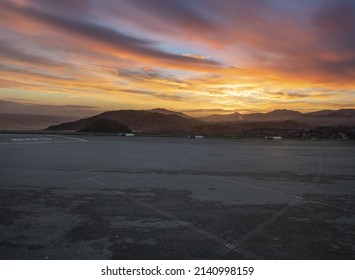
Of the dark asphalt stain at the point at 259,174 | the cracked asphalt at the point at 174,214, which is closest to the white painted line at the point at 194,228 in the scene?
the cracked asphalt at the point at 174,214

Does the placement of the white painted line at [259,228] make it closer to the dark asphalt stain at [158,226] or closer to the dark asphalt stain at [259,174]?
the dark asphalt stain at [158,226]

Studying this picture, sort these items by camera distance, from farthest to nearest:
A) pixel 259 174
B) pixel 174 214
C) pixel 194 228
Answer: pixel 259 174, pixel 174 214, pixel 194 228

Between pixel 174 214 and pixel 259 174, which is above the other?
pixel 259 174

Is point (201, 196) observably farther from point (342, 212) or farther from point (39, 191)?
point (39, 191)

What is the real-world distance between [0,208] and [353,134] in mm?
37590

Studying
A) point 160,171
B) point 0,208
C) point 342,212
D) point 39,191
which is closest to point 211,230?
point 342,212

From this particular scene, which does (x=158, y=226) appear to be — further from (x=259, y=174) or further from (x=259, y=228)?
(x=259, y=174)

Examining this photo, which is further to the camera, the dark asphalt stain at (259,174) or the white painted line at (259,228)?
the dark asphalt stain at (259,174)

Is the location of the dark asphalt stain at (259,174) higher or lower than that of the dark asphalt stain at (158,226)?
higher

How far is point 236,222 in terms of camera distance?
628 centimetres

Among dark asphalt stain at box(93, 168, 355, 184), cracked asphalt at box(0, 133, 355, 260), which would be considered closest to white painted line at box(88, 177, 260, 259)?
cracked asphalt at box(0, 133, 355, 260)

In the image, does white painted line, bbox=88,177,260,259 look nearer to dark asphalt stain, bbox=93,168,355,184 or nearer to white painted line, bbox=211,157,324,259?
white painted line, bbox=211,157,324,259

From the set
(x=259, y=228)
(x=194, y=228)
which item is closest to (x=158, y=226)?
(x=194, y=228)

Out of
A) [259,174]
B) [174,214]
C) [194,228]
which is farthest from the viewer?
[259,174]
